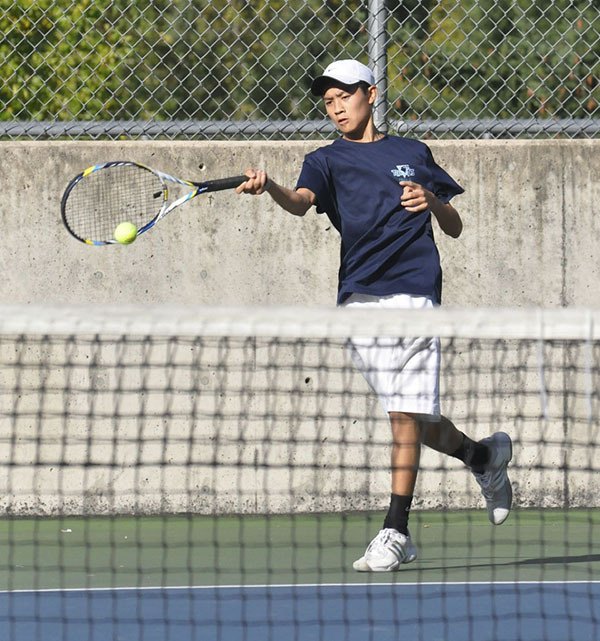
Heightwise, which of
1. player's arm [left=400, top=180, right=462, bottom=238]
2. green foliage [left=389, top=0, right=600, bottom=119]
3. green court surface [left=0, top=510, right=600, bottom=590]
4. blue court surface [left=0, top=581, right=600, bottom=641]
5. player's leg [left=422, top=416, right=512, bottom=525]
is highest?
green foliage [left=389, top=0, right=600, bottom=119]

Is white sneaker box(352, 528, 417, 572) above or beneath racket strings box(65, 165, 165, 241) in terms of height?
beneath

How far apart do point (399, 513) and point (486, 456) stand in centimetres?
47

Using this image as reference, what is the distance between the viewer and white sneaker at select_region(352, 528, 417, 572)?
4656 mm

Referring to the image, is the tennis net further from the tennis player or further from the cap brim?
the cap brim

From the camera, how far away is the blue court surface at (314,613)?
407 centimetres

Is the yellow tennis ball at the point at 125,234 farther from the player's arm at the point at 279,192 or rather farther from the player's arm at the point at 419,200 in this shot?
the player's arm at the point at 419,200

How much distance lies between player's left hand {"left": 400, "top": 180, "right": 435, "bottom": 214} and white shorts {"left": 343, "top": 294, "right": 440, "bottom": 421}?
1.08 ft

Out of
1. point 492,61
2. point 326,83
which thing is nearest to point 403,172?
point 326,83

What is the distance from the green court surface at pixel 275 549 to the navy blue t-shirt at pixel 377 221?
0.98 meters

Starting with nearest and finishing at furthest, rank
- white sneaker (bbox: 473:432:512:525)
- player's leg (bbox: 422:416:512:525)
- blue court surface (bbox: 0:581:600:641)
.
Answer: blue court surface (bbox: 0:581:600:641) → player's leg (bbox: 422:416:512:525) → white sneaker (bbox: 473:432:512:525)

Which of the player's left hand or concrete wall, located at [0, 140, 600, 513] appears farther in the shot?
concrete wall, located at [0, 140, 600, 513]

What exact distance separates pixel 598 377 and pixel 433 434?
3.97 ft

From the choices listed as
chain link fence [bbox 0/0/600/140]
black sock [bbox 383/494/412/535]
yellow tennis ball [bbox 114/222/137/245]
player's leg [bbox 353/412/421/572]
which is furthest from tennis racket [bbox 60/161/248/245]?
black sock [bbox 383/494/412/535]

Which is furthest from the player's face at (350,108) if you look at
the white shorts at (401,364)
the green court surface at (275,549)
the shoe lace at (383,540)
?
the green court surface at (275,549)
